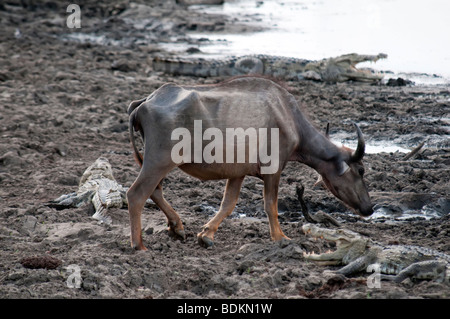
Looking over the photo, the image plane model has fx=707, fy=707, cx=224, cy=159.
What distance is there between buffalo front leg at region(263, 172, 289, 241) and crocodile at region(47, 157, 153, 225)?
1.87 metres

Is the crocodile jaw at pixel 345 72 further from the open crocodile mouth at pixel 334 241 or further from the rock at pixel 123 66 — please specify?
the open crocodile mouth at pixel 334 241

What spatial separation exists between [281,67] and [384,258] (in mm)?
9578

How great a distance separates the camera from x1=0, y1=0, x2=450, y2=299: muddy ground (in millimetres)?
5965

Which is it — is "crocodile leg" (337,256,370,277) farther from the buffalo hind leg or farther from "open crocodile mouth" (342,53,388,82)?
"open crocodile mouth" (342,53,388,82)

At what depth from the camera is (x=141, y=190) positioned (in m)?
6.70

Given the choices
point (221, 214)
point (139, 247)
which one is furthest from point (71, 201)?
point (221, 214)

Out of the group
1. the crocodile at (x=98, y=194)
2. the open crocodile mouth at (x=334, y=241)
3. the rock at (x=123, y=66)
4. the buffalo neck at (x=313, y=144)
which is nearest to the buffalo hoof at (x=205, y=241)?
the open crocodile mouth at (x=334, y=241)

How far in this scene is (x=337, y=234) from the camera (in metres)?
6.66

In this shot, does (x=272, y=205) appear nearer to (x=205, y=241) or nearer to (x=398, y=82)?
(x=205, y=241)

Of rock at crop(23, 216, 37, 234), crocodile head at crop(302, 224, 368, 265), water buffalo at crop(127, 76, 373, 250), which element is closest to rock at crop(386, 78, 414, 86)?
water buffalo at crop(127, 76, 373, 250)

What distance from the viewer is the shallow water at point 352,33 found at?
656 inches

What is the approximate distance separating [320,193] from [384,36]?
39.5 feet
